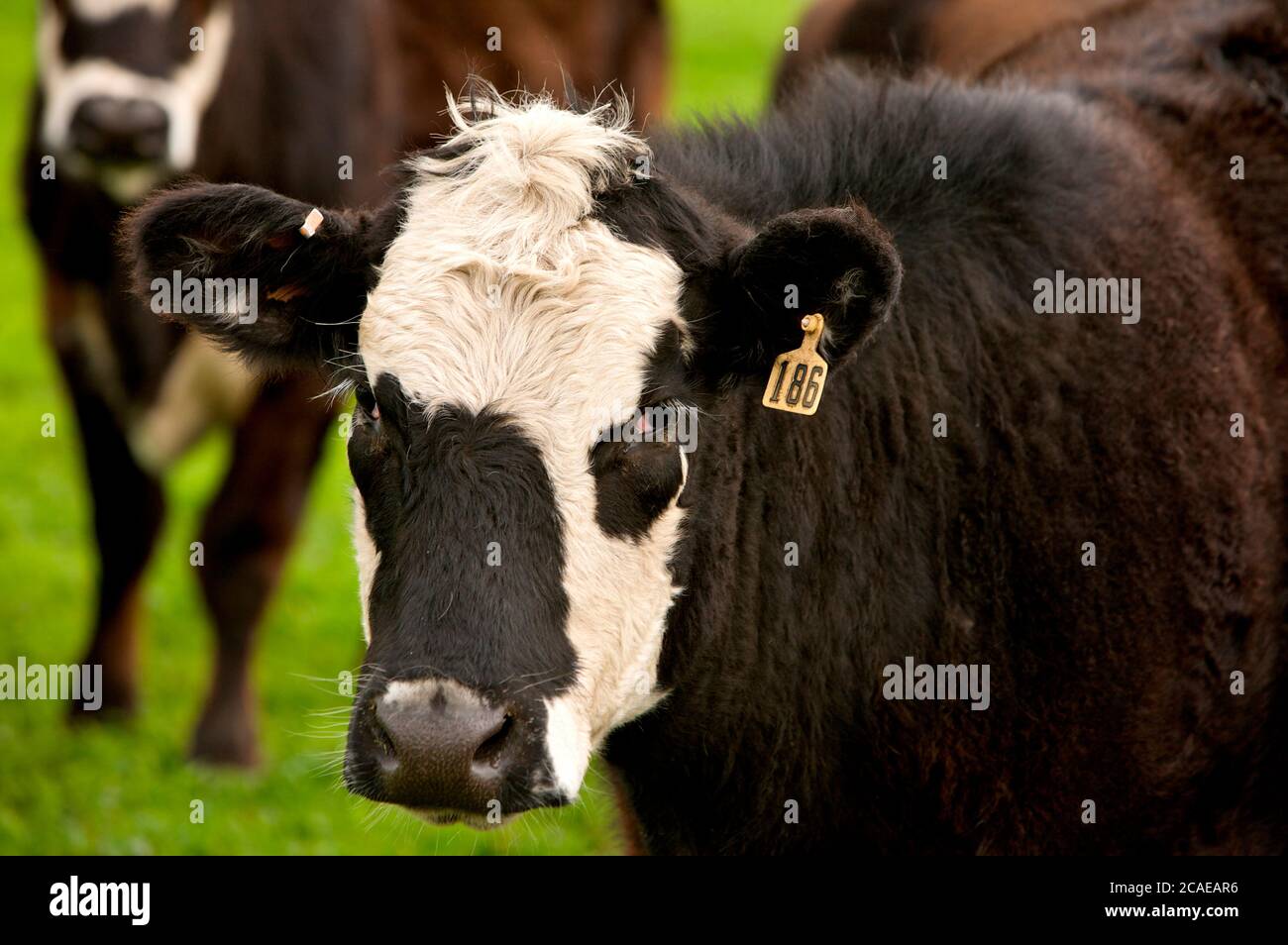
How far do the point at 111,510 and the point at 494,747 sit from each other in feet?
15.1

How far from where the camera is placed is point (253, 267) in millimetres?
3896

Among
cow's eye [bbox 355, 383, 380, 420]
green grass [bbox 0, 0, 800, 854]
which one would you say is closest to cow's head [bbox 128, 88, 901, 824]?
cow's eye [bbox 355, 383, 380, 420]

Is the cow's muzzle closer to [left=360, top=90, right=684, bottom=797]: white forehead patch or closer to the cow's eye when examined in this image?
[left=360, top=90, right=684, bottom=797]: white forehead patch

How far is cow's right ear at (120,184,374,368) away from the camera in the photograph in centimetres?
381

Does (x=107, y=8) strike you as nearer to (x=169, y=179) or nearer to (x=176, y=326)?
(x=169, y=179)

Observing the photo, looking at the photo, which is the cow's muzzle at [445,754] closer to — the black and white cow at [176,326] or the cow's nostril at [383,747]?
the cow's nostril at [383,747]

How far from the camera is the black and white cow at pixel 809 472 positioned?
11.4 ft

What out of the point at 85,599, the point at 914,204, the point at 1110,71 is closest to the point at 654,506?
the point at 914,204

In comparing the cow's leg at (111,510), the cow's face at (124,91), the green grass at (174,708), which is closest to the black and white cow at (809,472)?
the green grass at (174,708)

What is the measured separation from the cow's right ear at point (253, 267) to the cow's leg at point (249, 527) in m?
2.94

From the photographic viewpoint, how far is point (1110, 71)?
5.14 m

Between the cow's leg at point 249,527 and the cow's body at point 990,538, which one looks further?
the cow's leg at point 249,527

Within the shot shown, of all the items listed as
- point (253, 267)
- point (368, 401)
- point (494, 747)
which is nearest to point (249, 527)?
point (253, 267)

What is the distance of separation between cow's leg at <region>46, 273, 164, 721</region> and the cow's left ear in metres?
4.24
